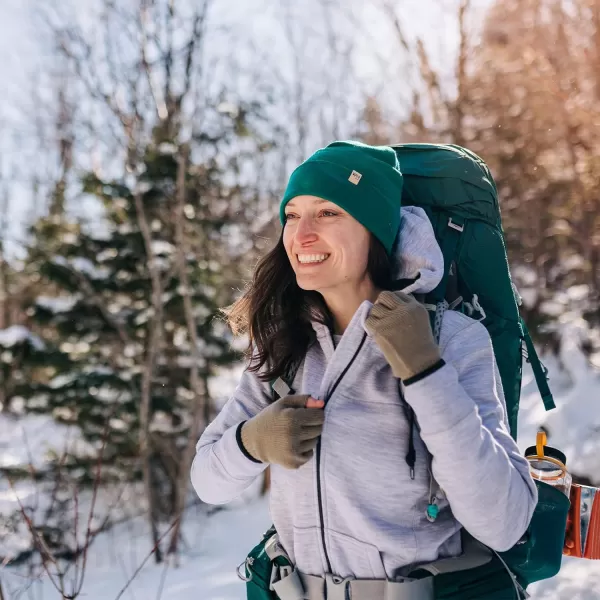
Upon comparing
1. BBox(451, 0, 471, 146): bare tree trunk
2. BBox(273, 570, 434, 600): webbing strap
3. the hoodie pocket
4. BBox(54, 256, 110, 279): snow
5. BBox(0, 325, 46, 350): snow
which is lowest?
BBox(0, 325, 46, 350): snow

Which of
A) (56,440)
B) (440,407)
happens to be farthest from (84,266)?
(440,407)

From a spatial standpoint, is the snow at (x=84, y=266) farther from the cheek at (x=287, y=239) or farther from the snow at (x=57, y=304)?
the cheek at (x=287, y=239)

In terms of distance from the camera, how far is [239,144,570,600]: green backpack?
1548 mm

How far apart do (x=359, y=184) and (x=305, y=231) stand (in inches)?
7.6

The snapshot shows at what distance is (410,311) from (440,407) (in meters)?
0.22

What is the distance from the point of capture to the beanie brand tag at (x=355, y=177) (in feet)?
5.32

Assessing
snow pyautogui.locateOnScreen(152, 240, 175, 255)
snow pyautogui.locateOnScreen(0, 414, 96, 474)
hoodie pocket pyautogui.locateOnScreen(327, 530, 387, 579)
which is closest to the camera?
hoodie pocket pyautogui.locateOnScreen(327, 530, 387, 579)

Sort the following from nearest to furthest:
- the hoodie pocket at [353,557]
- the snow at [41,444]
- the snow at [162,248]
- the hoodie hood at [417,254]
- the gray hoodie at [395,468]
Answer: the gray hoodie at [395,468], the hoodie pocket at [353,557], the hoodie hood at [417,254], the snow at [162,248], the snow at [41,444]

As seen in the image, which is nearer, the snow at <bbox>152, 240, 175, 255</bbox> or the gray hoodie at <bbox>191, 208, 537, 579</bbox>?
the gray hoodie at <bbox>191, 208, 537, 579</bbox>

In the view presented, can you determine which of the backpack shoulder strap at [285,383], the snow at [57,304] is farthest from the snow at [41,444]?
the backpack shoulder strap at [285,383]

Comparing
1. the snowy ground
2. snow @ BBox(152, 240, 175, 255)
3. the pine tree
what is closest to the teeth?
the snowy ground

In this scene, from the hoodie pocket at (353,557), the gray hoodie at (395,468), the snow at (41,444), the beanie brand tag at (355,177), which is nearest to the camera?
the gray hoodie at (395,468)

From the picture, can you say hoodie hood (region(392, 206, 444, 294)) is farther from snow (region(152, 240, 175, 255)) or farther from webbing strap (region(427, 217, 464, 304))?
snow (region(152, 240, 175, 255))

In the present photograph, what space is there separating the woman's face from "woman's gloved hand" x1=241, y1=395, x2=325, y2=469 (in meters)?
0.32
